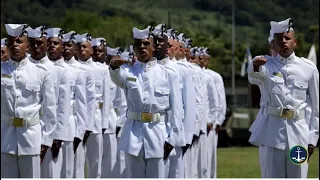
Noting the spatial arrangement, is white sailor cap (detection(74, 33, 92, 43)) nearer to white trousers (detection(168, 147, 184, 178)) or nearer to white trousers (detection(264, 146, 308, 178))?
white trousers (detection(168, 147, 184, 178))

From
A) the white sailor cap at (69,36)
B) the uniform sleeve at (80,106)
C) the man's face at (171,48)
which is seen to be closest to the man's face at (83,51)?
the white sailor cap at (69,36)

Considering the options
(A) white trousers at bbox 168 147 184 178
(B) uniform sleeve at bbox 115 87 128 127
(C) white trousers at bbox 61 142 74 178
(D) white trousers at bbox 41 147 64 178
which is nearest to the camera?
(A) white trousers at bbox 168 147 184 178

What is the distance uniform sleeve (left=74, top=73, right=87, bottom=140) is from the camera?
13.7 metres

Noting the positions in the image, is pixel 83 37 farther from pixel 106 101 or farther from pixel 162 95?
pixel 162 95

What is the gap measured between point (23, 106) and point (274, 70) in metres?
2.41

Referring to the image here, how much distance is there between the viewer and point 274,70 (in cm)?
1109

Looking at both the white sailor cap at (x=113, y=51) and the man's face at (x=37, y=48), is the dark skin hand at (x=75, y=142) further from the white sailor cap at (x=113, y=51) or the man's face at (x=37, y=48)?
the white sailor cap at (x=113, y=51)

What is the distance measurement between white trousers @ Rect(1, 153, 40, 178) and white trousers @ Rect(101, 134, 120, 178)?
16.7ft

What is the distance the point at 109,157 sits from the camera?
1585 cm

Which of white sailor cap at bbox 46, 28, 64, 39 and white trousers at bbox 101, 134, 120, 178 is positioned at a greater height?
white sailor cap at bbox 46, 28, 64, 39

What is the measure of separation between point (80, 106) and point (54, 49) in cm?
107

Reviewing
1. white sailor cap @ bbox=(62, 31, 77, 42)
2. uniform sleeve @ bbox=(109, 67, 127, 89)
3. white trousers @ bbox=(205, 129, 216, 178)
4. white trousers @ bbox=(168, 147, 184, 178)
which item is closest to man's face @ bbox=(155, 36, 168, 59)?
uniform sleeve @ bbox=(109, 67, 127, 89)

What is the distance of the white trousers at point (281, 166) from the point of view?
35.9ft

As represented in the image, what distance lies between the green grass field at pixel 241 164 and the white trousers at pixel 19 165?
688 cm
